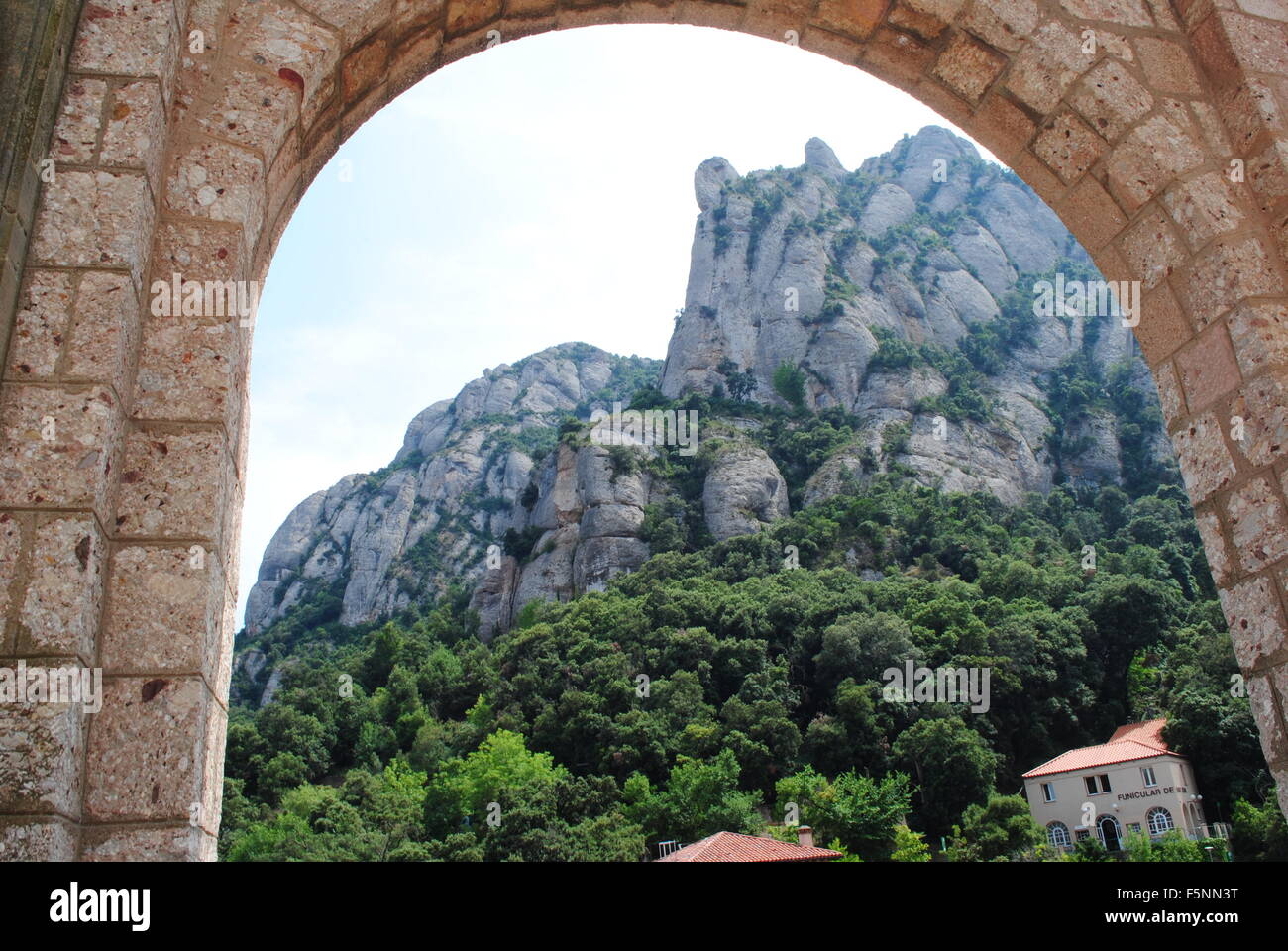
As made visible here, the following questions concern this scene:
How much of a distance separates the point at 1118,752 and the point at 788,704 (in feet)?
38.1

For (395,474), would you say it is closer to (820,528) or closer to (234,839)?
(820,528)

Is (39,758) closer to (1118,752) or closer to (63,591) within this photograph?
(63,591)

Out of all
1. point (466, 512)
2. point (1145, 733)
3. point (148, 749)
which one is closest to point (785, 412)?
point (466, 512)

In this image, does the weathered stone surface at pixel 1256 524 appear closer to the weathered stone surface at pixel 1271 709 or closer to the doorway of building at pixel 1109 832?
the weathered stone surface at pixel 1271 709

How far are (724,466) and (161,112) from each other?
51.5 metres

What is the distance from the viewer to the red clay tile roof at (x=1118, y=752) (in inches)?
1217

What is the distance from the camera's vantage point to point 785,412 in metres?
60.4

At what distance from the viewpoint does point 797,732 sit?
3584 cm

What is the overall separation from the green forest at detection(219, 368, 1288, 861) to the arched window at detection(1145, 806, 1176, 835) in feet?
4.47

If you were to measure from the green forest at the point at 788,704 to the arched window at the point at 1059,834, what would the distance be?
2.29 m

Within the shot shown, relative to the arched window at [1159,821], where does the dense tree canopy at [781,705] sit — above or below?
above

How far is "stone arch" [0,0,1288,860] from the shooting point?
1925mm

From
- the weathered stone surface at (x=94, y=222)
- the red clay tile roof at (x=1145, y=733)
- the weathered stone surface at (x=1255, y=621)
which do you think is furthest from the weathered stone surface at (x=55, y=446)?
the red clay tile roof at (x=1145, y=733)
